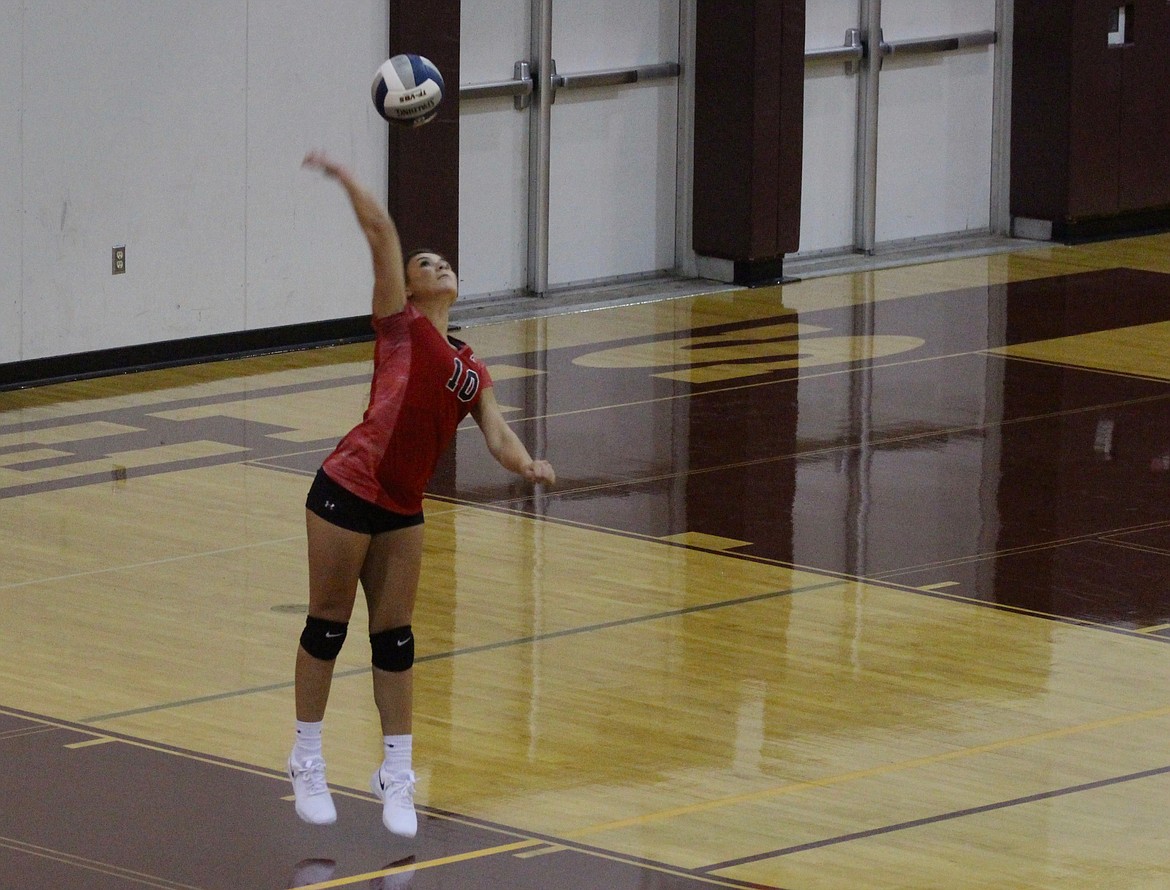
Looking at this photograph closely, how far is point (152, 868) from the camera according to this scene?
A: 6547mm

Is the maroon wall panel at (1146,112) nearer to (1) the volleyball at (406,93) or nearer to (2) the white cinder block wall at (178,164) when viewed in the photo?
(2) the white cinder block wall at (178,164)

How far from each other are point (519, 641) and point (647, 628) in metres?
0.55

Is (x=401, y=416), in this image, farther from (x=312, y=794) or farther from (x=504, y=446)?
(x=312, y=794)

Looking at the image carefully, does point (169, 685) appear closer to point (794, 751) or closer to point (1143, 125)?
point (794, 751)

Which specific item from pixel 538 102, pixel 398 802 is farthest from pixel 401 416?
pixel 538 102

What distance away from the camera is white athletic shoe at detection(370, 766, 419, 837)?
22.3 ft

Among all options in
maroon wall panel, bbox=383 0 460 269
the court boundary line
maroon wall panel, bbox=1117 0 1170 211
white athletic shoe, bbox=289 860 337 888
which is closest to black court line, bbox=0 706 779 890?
white athletic shoe, bbox=289 860 337 888

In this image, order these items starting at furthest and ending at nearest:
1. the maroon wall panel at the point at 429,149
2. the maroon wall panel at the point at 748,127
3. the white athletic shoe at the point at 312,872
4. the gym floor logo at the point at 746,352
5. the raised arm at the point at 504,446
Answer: the maroon wall panel at the point at 748,127 → the maroon wall panel at the point at 429,149 → the gym floor logo at the point at 746,352 → the raised arm at the point at 504,446 → the white athletic shoe at the point at 312,872

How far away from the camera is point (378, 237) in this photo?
6617 mm

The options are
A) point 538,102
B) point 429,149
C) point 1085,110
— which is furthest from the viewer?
point 1085,110

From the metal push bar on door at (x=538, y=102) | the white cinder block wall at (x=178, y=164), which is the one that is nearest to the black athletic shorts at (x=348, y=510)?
the white cinder block wall at (x=178, y=164)

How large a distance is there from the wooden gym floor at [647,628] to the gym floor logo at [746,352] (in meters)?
0.07

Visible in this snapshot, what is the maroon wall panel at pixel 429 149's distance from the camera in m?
15.7

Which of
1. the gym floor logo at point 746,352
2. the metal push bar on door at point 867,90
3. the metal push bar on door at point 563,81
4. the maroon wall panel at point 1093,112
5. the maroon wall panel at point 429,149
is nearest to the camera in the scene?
the gym floor logo at point 746,352
